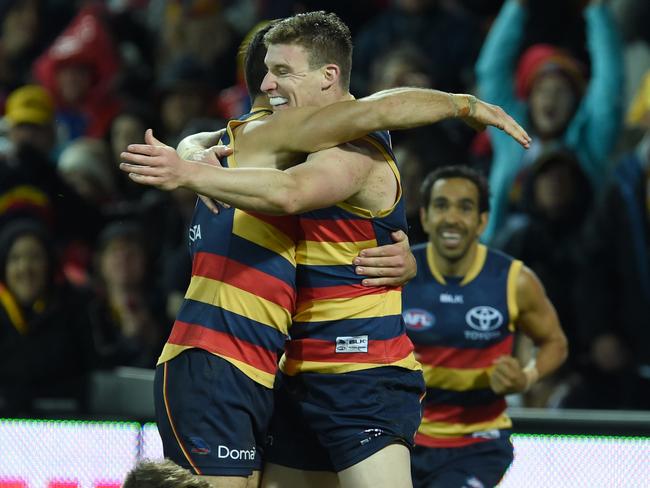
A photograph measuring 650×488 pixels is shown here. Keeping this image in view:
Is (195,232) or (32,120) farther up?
(32,120)

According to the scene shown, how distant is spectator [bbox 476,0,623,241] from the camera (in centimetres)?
858

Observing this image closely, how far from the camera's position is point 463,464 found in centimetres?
587

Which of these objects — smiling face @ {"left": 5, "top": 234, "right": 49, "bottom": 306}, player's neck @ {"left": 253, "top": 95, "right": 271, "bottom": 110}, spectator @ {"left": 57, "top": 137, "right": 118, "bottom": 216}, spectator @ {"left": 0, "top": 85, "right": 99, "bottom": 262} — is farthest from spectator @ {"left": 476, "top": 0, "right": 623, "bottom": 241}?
player's neck @ {"left": 253, "top": 95, "right": 271, "bottom": 110}

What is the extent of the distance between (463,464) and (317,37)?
6.82 ft

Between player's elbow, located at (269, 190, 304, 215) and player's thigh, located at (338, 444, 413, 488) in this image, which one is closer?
player's elbow, located at (269, 190, 304, 215)

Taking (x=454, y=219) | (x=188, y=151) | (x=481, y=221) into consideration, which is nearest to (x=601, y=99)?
(x=481, y=221)

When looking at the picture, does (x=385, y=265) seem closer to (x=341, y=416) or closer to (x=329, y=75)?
(x=341, y=416)

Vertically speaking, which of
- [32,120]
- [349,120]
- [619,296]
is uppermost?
[32,120]

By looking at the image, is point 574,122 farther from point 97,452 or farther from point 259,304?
point 259,304

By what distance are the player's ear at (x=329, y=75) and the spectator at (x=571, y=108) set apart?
12.9 feet

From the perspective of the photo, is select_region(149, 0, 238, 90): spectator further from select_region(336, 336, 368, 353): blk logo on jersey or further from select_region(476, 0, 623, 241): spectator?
select_region(336, 336, 368, 353): blk logo on jersey

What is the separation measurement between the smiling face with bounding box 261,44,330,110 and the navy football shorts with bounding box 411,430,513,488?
187 centimetres

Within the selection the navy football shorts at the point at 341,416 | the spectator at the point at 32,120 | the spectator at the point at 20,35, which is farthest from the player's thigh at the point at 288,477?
the spectator at the point at 20,35

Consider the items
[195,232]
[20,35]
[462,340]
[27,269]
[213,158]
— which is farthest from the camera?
[20,35]
